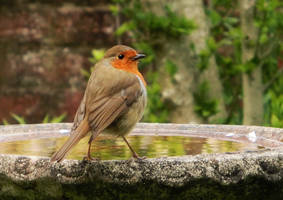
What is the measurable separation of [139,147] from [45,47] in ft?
7.40

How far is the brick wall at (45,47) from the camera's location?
4863mm

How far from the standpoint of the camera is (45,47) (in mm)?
4891

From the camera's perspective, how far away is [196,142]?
2.84 m

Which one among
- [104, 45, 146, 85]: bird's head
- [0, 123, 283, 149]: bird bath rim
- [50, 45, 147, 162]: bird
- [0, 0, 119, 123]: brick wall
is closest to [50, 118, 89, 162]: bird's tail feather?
[50, 45, 147, 162]: bird

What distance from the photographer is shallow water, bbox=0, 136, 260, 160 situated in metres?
2.60

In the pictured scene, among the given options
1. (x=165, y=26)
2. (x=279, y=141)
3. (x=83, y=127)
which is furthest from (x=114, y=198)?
(x=165, y=26)

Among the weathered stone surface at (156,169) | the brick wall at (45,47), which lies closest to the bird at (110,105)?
the weathered stone surface at (156,169)

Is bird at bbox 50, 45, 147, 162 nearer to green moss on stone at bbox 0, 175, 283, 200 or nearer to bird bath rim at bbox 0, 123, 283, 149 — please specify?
green moss on stone at bbox 0, 175, 283, 200

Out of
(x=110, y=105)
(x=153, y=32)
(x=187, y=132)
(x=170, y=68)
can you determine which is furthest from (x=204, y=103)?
(x=110, y=105)

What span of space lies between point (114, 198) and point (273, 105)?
73.2 inches

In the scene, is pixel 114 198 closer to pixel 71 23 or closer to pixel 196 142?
pixel 196 142

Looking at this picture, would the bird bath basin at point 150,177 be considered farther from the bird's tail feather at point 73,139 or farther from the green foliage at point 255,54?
the green foliage at point 255,54

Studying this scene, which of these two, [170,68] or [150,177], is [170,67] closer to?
[170,68]

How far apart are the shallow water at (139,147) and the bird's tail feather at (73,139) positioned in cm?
33
